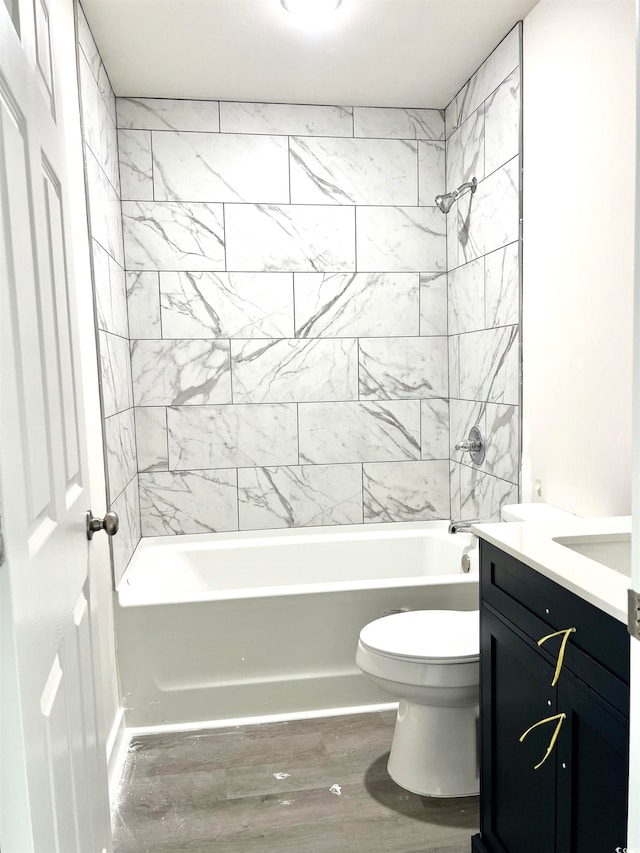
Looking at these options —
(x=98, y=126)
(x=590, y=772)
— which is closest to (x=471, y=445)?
(x=590, y=772)

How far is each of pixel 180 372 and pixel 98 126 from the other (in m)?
1.13

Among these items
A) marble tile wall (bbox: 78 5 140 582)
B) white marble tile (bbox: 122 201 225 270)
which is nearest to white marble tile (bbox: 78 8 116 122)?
marble tile wall (bbox: 78 5 140 582)

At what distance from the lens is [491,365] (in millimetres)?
2887

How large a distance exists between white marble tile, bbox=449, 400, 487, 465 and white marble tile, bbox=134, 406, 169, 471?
145cm

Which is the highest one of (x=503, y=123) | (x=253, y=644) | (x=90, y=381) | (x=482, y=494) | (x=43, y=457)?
(x=503, y=123)

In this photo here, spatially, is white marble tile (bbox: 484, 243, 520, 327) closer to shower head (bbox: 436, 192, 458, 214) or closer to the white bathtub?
shower head (bbox: 436, 192, 458, 214)

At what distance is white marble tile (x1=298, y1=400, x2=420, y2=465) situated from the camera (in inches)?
132

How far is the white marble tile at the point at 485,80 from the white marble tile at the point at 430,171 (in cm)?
10

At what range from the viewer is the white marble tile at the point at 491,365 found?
2672 millimetres

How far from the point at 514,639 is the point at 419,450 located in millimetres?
1980

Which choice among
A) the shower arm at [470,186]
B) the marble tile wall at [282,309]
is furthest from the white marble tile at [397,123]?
the shower arm at [470,186]

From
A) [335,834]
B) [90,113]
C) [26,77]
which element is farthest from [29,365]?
[90,113]

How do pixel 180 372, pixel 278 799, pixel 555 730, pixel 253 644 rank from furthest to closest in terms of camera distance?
pixel 180 372, pixel 253 644, pixel 278 799, pixel 555 730

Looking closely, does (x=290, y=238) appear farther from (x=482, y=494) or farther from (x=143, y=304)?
(x=482, y=494)
